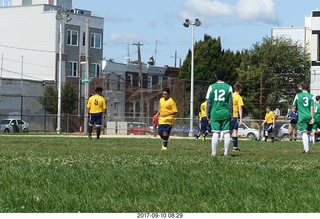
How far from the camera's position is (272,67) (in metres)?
81.5

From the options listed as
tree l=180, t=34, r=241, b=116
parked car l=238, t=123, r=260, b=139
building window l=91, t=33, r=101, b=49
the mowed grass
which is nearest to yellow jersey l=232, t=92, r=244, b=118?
the mowed grass

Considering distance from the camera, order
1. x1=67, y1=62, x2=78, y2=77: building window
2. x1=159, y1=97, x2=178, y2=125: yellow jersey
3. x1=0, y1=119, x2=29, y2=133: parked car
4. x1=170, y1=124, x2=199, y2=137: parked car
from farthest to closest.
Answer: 1. x1=67, y1=62, x2=78, y2=77: building window
2. x1=0, y1=119, x2=29, y2=133: parked car
3. x1=170, y1=124, x2=199, y2=137: parked car
4. x1=159, y1=97, x2=178, y2=125: yellow jersey

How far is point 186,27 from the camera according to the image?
68.4 meters

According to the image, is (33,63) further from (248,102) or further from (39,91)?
(248,102)

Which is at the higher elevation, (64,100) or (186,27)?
(186,27)

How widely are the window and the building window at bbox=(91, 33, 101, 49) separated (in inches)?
151

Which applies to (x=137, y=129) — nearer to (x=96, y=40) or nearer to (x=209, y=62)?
(x=209, y=62)

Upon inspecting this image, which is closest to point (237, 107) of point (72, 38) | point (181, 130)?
point (181, 130)

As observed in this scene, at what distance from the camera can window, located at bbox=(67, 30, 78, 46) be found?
302 feet

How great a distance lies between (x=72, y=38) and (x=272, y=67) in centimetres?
2428

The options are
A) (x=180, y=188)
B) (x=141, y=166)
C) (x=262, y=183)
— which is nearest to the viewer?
(x=180, y=188)

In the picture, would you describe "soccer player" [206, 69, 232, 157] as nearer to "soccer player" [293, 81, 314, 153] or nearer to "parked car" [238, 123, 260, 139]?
"soccer player" [293, 81, 314, 153]

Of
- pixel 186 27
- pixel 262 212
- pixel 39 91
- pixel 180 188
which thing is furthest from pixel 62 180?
pixel 39 91

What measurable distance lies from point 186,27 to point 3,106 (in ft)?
69.5
